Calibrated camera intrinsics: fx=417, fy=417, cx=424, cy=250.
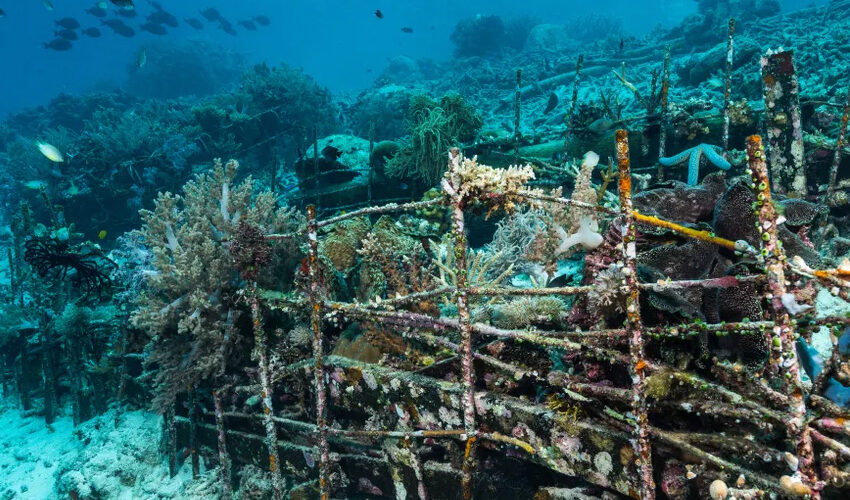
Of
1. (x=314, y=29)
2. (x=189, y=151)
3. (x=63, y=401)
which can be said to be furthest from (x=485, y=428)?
(x=314, y=29)

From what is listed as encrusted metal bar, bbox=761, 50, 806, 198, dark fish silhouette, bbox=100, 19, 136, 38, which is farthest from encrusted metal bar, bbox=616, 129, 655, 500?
dark fish silhouette, bbox=100, 19, 136, 38

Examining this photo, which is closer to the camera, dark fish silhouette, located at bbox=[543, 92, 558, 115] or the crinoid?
the crinoid

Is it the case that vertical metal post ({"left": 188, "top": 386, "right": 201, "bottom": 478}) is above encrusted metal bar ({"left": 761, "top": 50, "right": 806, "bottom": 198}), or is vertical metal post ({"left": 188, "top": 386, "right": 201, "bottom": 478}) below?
below

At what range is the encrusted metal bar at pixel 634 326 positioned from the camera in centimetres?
210

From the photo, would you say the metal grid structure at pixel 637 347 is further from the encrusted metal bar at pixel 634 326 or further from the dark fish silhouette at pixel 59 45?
the dark fish silhouette at pixel 59 45

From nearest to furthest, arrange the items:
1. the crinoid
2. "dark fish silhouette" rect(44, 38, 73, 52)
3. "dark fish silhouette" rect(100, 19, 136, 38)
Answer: the crinoid
"dark fish silhouette" rect(44, 38, 73, 52)
"dark fish silhouette" rect(100, 19, 136, 38)

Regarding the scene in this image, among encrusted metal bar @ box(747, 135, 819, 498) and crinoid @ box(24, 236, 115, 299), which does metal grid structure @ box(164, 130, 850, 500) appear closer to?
encrusted metal bar @ box(747, 135, 819, 498)

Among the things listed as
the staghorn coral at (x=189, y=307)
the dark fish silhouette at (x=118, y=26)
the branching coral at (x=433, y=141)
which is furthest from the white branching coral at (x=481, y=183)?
the dark fish silhouette at (x=118, y=26)

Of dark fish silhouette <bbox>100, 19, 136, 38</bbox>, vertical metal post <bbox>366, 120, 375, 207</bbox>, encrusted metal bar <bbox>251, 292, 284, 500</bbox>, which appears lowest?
encrusted metal bar <bbox>251, 292, 284, 500</bbox>

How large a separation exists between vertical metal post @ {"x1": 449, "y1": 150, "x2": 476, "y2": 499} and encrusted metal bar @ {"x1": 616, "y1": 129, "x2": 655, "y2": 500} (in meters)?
0.88

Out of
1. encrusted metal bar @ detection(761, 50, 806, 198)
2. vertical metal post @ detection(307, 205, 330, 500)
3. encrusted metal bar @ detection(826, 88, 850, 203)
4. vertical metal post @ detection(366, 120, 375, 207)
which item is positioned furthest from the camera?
vertical metal post @ detection(366, 120, 375, 207)

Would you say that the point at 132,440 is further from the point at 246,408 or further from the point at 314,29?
the point at 314,29

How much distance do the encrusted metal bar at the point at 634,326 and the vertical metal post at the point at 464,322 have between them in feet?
2.87

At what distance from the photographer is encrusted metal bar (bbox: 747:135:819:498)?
5.57ft
